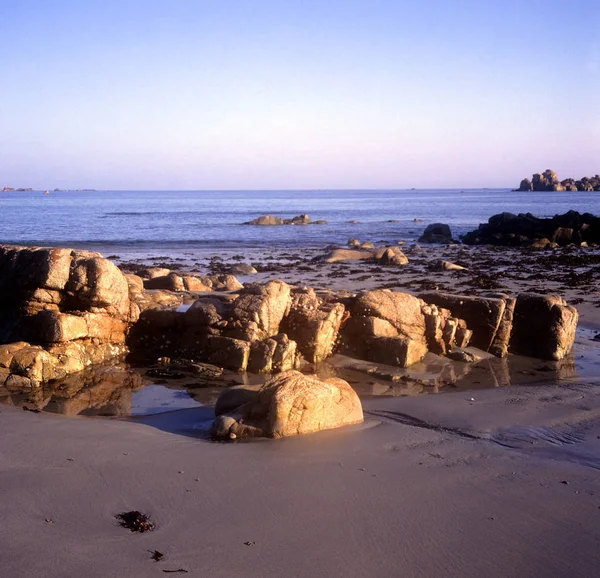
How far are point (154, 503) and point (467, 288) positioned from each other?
14.5 m

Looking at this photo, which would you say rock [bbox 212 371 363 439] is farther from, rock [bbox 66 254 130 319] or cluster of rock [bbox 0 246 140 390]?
rock [bbox 66 254 130 319]

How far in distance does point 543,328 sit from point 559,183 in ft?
500

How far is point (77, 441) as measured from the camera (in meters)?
6.43

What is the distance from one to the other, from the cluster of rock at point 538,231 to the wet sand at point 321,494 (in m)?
28.8

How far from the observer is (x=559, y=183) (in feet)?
490

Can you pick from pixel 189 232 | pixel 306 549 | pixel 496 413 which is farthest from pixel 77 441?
pixel 189 232

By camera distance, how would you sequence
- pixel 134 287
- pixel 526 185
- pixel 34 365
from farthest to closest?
pixel 526 185 < pixel 134 287 < pixel 34 365

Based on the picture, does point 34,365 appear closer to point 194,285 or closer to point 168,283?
point 168,283

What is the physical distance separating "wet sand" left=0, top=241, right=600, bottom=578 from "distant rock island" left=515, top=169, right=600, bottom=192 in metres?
154

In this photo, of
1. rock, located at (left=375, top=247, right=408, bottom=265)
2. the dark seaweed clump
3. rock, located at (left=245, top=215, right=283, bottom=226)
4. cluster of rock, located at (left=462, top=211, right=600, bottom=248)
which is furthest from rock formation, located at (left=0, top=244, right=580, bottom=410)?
rock, located at (left=245, top=215, right=283, bottom=226)

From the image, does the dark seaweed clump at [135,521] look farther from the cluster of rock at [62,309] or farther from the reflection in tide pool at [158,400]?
the cluster of rock at [62,309]

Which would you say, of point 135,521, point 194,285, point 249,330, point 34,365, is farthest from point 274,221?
point 135,521

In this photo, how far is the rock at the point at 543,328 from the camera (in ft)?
35.1

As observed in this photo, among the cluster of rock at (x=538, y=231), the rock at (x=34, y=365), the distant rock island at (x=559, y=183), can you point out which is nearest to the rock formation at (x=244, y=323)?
the rock at (x=34, y=365)
